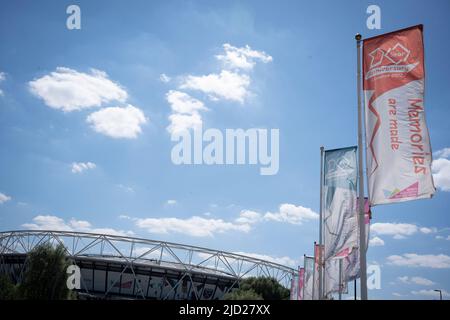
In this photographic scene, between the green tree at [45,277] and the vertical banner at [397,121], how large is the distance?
98.2ft

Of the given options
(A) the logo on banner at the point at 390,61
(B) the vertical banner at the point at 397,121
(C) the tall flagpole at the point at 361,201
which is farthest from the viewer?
(A) the logo on banner at the point at 390,61

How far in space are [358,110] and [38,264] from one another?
3086cm

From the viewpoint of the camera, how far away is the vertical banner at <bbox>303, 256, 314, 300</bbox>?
37.1 m

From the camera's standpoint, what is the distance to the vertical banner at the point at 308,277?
1462 inches

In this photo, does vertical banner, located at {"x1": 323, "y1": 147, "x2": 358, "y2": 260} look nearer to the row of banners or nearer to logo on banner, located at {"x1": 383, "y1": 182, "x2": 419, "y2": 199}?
the row of banners

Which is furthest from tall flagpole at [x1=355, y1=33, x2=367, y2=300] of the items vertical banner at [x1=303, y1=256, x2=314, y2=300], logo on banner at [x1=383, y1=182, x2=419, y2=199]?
vertical banner at [x1=303, y1=256, x2=314, y2=300]

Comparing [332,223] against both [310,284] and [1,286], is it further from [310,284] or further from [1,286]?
[1,286]

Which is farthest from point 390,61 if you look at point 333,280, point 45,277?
point 45,277

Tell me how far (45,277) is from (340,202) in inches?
1053

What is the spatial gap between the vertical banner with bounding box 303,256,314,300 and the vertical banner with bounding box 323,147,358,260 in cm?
1650

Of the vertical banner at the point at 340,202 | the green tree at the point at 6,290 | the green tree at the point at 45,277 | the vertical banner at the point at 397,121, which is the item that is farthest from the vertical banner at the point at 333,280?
the green tree at the point at 6,290

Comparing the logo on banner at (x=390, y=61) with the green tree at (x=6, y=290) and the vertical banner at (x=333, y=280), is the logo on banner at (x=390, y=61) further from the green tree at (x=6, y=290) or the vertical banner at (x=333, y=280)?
the green tree at (x=6, y=290)

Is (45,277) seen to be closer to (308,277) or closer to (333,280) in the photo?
(308,277)
